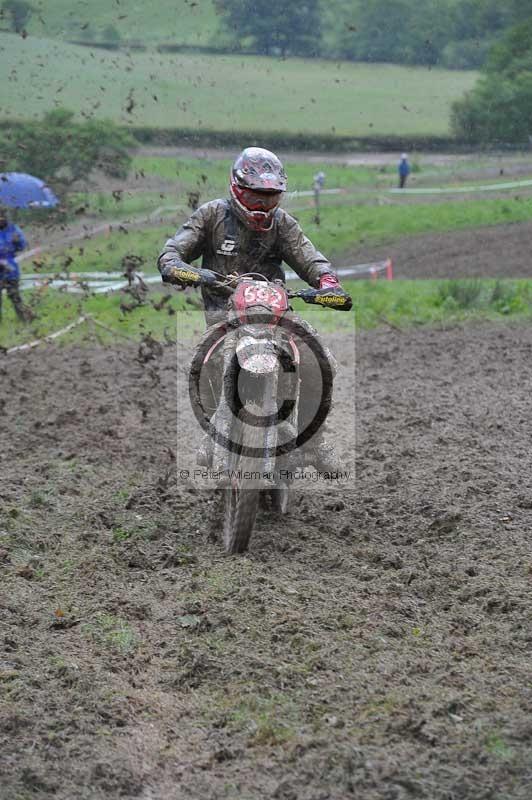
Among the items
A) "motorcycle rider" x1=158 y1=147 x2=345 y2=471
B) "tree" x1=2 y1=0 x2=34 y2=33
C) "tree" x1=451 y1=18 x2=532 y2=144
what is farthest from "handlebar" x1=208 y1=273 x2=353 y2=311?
"tree" x1=451 y1=18 x2=532 y2=144

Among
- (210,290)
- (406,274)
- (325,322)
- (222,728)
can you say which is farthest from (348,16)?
(222,728)

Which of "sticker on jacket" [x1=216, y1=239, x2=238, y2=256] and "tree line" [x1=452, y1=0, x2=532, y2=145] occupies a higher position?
"tree line" [x1=452, y1=0, x2=532, y2=145]

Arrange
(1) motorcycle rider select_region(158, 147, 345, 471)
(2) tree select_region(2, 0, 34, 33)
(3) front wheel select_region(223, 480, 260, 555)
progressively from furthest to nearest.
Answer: (2) tree select_region(2, 0, 34, 33) < (1) motorcycle rider select_region(158, 147, 345, 471) < (3) front wheel select_region(223, 480, 260, 555)

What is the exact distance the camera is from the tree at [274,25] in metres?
16.4

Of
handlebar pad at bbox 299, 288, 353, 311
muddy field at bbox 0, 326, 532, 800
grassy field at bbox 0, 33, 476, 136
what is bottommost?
muddy field at bbox 0, 326, 532, 800

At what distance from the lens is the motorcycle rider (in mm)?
7086

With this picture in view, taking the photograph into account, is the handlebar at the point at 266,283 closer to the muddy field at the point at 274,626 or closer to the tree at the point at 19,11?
the muddy field at the point at 274,626

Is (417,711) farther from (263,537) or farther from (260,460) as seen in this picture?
(263,537)

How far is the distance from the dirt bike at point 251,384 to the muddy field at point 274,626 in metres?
0.47

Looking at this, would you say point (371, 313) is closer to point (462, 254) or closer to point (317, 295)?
point (462, 254)

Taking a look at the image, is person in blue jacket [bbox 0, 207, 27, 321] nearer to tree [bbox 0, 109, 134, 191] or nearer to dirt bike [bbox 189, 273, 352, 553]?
tree [bbox 0, 109, 134, 191]

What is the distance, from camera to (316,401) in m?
7.21

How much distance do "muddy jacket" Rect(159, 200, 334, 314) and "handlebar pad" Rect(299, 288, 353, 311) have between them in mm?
463

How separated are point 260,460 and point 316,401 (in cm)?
92
